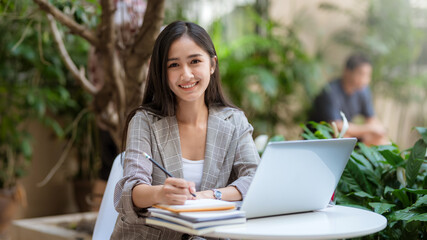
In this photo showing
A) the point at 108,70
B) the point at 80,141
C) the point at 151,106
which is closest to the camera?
the point at 151,106

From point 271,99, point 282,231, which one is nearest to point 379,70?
point 271,99

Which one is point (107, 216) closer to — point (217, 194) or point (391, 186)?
point (217, 194)

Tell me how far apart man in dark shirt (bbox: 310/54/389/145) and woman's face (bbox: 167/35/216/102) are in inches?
116

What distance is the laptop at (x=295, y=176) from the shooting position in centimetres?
129

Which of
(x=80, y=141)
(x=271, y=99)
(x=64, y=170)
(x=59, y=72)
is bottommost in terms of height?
(x=64, y=170)

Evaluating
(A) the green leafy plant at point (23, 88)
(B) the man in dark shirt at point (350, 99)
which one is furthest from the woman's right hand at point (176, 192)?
(B) the man in dark shirt at point (350, 99)

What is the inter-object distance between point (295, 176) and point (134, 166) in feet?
1.62

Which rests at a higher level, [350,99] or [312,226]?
[312,226]

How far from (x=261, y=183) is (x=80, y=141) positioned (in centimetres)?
352

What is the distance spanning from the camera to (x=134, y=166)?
1.57 metres

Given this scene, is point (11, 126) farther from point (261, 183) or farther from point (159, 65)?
point (261, 183)

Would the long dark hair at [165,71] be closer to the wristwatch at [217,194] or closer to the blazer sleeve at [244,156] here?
the blazer sleeve at [244,156]

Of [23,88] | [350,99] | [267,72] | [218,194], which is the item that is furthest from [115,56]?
[350,99]

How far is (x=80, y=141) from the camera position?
15.0 ft
